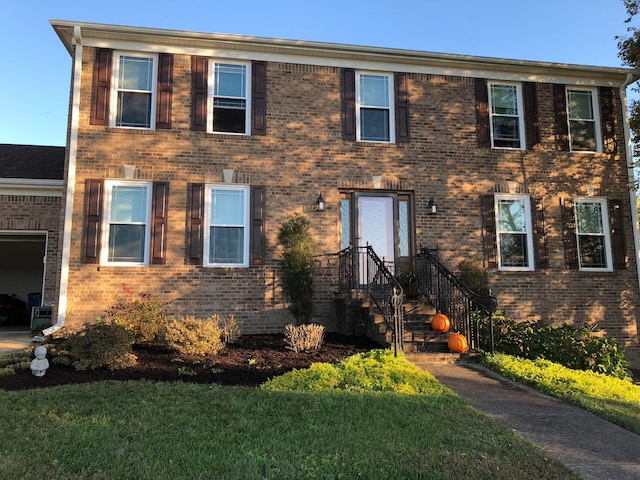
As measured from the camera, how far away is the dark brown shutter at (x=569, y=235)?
1104 centimetres

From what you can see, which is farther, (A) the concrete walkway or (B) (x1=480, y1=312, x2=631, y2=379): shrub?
(B) (x1=480, y1=312, x2=631, y2=379): shrub

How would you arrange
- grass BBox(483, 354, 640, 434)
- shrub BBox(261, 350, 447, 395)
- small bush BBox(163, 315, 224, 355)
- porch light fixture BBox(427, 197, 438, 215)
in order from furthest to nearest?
porch light fixture BBox(427, 197, 438, 215) < small bush BBox(163, 315, 224, 355) < shrub BBox(261, 350, 447, 395) < grass BBox(483, 354, 640, 434)

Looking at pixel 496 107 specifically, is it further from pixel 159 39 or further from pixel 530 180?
pixel 159 39

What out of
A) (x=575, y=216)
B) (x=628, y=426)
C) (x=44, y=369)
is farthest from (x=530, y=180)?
(x=44, y=369)

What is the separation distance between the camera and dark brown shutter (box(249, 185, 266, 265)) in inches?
389

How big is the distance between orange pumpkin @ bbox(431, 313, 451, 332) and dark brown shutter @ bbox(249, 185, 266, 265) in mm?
3630

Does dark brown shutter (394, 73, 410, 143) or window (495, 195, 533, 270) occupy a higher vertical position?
dark brown shutter (394, 73, 410, 143)

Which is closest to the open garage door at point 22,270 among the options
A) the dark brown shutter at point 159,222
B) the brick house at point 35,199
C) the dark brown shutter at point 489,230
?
the brick house at point 35,199

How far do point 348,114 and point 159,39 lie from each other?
166 inches

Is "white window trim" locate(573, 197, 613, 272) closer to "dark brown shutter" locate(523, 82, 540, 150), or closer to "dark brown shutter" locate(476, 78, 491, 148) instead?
"dark brown shutter" locate(523, 82, 540, 150)

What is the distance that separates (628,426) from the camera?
4.98 meters

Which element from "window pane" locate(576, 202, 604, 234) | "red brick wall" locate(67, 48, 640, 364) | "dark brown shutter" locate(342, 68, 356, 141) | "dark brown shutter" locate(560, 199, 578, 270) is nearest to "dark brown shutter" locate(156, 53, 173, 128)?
"red brick wall" locate(67, 48, 640, 364)

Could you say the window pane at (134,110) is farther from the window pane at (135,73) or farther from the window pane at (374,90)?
the window pane at (374,90)

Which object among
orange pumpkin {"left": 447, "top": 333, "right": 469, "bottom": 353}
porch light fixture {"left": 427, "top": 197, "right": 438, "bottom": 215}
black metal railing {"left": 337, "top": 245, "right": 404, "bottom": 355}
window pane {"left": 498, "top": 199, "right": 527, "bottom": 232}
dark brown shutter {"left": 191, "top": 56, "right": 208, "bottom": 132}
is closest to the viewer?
black metal railing {"left": 337, "top": 245, "right": 404, "bottom": 355}
